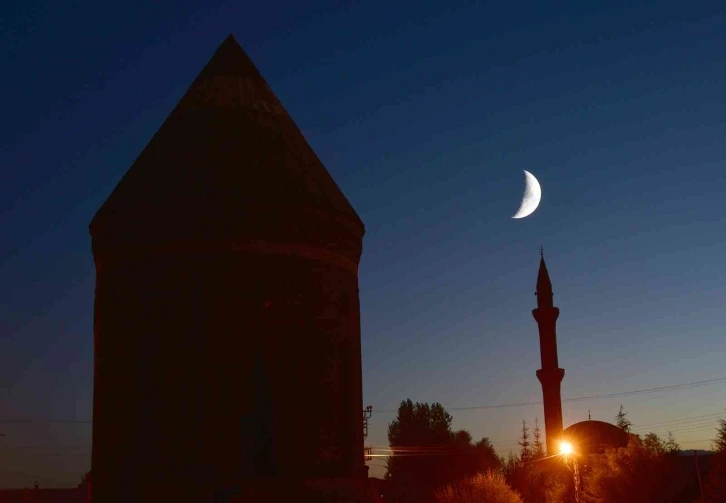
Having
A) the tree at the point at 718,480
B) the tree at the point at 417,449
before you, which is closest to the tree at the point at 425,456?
the tree at the point at 417,449

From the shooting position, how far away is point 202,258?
13.8 metres

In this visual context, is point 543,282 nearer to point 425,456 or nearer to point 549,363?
point 549,363

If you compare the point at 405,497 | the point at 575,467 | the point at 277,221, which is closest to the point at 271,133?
the point at 277,221

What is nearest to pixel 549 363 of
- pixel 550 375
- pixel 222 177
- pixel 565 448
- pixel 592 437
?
pixel 550 375

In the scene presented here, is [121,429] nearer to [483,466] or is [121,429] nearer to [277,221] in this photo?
[277,221]

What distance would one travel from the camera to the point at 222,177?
46.9 ft

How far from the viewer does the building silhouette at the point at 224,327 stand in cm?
1318

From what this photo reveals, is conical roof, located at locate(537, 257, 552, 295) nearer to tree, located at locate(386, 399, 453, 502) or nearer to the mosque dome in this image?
the mosque dome

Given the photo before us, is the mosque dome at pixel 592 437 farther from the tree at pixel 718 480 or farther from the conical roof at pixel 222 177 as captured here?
the conical roof at pixel 222 177

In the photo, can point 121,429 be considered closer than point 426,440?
Yes

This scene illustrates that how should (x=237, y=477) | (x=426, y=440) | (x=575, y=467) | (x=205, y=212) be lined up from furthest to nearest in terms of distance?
(x=426, y=440) → (x=575, y=467) → (x=205, y=212) → (x=237, y=477)

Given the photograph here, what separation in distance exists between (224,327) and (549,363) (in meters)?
34.4

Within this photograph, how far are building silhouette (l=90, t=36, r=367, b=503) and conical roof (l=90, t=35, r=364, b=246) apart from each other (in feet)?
0.08

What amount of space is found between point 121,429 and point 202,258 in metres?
2.87
